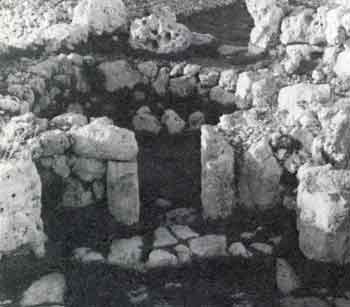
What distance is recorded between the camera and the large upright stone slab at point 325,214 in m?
5.77

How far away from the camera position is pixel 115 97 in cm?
838

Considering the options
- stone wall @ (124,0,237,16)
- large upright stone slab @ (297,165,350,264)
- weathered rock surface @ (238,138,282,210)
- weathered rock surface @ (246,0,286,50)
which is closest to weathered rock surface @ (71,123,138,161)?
weathered rock surface @ (238,138,282,210)

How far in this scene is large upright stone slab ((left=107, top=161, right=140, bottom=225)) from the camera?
241 inches

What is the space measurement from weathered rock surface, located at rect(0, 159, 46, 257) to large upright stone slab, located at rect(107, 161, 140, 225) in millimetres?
810

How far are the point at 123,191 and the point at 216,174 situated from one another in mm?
945

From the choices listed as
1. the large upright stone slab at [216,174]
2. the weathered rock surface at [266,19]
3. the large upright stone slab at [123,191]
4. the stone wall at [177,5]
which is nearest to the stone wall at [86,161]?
the large upright stone slab at [123,191]

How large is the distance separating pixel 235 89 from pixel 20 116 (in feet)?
9.64

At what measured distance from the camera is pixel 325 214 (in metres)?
5.77

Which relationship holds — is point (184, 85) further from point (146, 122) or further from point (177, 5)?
point (177, 5)

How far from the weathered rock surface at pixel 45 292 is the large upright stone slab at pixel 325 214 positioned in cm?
228

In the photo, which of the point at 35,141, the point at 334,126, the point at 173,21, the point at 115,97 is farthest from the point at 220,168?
the point at 173,21

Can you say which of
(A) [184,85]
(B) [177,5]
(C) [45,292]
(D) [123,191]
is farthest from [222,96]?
(C) [45,292]

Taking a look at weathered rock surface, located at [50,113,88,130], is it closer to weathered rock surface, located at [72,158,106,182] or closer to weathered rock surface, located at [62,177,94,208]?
weathered rock surface, located at [72,158,106,182]

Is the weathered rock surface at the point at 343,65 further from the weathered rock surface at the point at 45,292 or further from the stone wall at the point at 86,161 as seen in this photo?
the weathered rock surface at the point at 45,292
